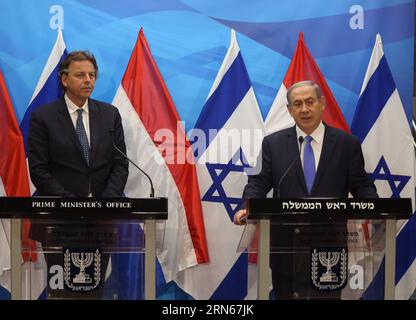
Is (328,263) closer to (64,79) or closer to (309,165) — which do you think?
(309,165)

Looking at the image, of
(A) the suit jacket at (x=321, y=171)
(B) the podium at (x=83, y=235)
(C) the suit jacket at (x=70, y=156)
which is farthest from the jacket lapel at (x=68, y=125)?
(B) the podium at (x=83, y=235)

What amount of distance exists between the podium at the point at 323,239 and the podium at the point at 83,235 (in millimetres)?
480

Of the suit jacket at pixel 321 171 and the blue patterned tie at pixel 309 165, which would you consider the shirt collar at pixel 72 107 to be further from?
the blue patterned tie at pixel 309 165

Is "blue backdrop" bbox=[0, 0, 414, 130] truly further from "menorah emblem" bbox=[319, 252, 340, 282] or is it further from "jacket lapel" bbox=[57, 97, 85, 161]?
"menorah emblem" bbox=[319, 252, 340, 282]

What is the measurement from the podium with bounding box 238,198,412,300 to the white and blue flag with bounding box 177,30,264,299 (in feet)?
6.31

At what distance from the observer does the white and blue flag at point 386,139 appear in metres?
5.05

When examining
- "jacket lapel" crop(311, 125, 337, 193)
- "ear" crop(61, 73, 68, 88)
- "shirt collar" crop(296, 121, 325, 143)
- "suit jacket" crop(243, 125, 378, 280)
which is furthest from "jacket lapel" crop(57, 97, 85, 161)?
"jacket lapel" crop(311, 125, 337, 193)

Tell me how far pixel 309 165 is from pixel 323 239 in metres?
1.03

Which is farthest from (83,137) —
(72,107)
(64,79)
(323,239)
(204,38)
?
(323,239)

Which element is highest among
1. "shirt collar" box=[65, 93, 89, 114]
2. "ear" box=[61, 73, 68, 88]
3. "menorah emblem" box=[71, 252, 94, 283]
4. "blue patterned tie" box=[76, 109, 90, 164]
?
A: "ear" box=[61, 73, 68, 88]

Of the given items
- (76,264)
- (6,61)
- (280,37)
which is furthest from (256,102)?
(76,264)

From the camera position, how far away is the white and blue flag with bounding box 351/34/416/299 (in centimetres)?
505

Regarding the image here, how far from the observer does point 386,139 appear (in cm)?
506

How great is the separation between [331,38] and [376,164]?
100cm
